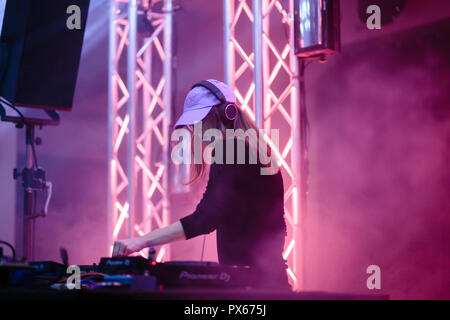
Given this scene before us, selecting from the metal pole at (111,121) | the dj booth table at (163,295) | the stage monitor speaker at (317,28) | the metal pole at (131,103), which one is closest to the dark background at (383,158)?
the metal pole at (131,103)

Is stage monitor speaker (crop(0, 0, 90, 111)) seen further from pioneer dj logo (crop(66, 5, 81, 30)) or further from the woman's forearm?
the woman's forearm

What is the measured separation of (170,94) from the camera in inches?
208

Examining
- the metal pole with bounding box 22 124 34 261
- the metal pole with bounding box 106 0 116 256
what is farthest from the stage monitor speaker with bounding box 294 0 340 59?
the metal pole with bounding box 106 0 116 256

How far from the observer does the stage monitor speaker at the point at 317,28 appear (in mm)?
3604

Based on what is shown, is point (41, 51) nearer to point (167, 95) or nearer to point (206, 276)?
point (206, 276)

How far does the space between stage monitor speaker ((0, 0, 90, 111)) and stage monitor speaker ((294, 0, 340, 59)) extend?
1241 millimetres

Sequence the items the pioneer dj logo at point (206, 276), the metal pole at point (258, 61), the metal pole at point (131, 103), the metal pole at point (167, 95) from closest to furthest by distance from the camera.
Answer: the pioneer dj logo at point (206, 276) < the metal pole at point (258, 61) < the metal pole at point (131, 103) < the metal pole at point (167, 95)

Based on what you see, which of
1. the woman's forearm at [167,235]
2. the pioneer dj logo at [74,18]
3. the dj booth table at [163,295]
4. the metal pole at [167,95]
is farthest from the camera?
the metal pole at [167,95]

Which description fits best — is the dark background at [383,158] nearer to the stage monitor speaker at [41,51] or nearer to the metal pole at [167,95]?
the metal pole at [167,95]

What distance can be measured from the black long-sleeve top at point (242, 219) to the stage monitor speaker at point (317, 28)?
1.73 metres

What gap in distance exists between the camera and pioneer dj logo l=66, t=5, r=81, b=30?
3.05 meters

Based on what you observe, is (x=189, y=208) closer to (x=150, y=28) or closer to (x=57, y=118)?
(x=150, y=28)
